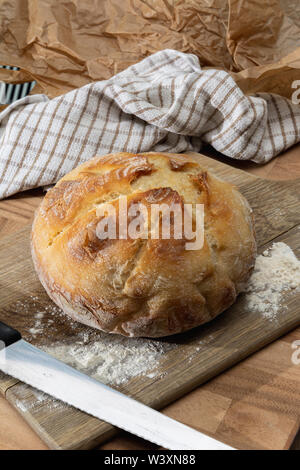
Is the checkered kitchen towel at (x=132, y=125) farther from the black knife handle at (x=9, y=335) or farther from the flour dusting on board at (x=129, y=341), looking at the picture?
the black knife handle at (x=9, y=335)

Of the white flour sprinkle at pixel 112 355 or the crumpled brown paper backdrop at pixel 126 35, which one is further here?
the crumpled brown paper backdrop at pixel 126 35

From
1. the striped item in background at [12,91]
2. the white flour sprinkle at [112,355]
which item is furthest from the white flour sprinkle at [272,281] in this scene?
the striped item in background at [12,91]

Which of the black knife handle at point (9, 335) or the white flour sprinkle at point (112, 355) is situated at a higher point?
the black knife handle at point (9, 335)

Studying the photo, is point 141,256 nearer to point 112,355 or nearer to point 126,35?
point 112,355

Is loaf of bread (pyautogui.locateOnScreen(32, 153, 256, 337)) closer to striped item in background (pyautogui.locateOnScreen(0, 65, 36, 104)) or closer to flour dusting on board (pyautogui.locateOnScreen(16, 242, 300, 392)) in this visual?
flour dusting on board (pyautogui.locateOnScreen(16, 242, 300, 392))

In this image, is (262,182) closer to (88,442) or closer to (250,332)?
(250,332)

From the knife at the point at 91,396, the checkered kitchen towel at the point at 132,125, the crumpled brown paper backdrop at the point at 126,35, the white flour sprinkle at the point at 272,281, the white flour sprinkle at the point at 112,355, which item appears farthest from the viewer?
the crumpled brown paper backdrop at the point at 126,35

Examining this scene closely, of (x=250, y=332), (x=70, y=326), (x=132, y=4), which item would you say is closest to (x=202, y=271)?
(x=250, y=332)
